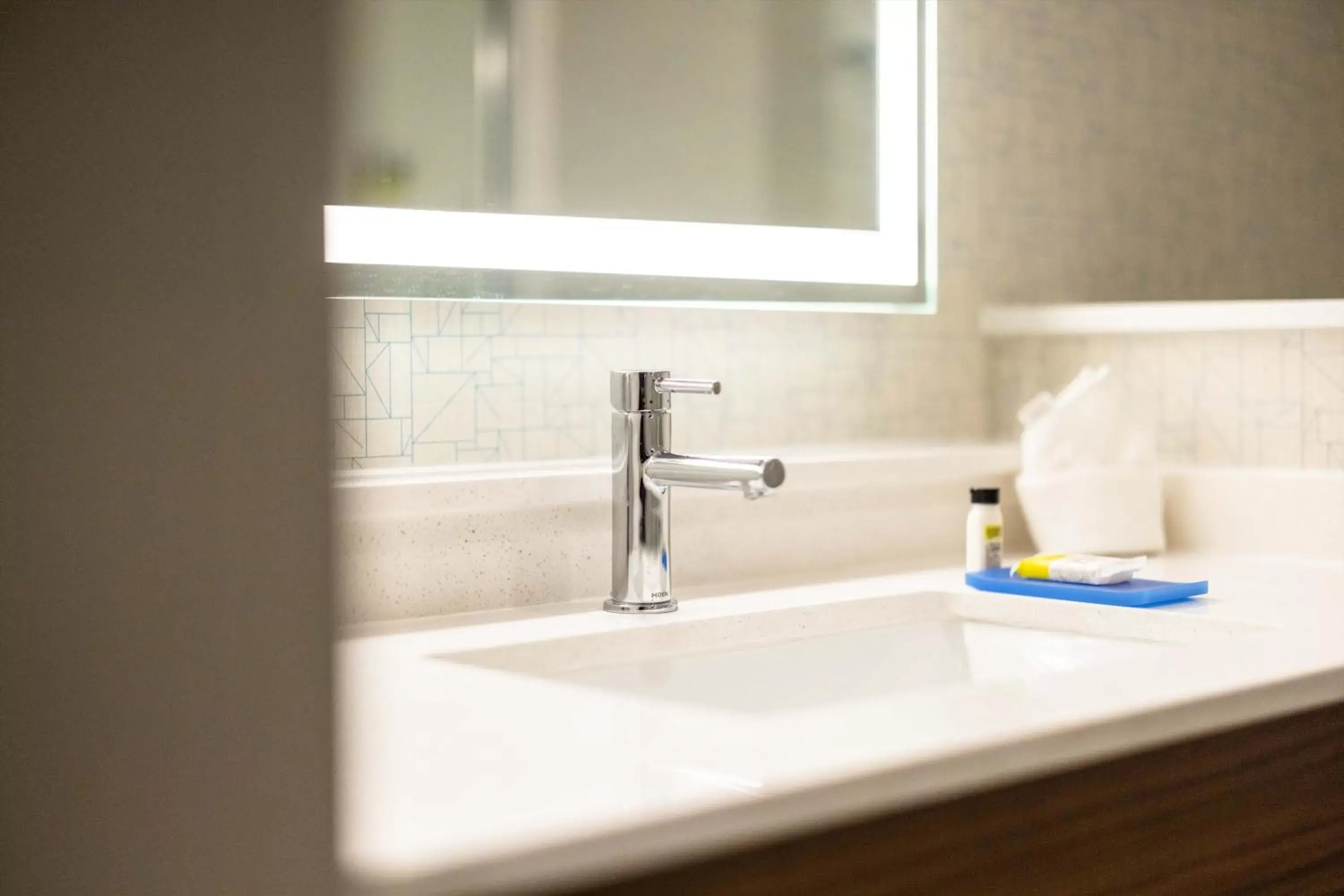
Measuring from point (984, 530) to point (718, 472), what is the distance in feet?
1.44

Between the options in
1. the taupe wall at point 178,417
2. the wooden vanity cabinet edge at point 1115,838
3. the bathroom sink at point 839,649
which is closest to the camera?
the taupe wall at point 178,417

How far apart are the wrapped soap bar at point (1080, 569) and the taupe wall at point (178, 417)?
1.17 metres

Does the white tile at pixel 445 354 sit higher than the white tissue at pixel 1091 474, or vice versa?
the white tile at pixel 445 354

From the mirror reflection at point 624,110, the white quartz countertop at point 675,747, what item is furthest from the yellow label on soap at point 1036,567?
the mirror reflection at point 624,110

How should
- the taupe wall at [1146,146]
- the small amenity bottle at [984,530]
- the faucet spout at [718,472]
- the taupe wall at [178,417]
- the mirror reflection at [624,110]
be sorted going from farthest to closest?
the taupe wall at [1146,146]
the small amenity bottle at [984,530]
the mirror reflection at [624,110]
the faucet spout at [718,472]
the taupe wall at [178,417]

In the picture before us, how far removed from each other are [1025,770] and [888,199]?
41.0 inches

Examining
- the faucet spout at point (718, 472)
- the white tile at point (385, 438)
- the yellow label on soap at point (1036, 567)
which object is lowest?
the yellow label on soap at point (1036, 567)

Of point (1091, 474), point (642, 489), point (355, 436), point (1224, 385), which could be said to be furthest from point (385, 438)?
point (1224, 385)

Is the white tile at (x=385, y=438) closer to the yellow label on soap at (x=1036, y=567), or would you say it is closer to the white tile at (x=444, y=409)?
the white tile at (x=444, y=409)

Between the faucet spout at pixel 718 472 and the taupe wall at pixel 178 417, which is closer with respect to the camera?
the taupe wall at pixel 178 417

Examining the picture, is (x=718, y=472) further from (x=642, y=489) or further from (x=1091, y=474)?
(x=1091, y=474)

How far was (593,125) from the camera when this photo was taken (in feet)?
4.50

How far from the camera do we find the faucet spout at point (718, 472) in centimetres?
104

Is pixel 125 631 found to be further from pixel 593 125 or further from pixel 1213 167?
pixel 1213 167
